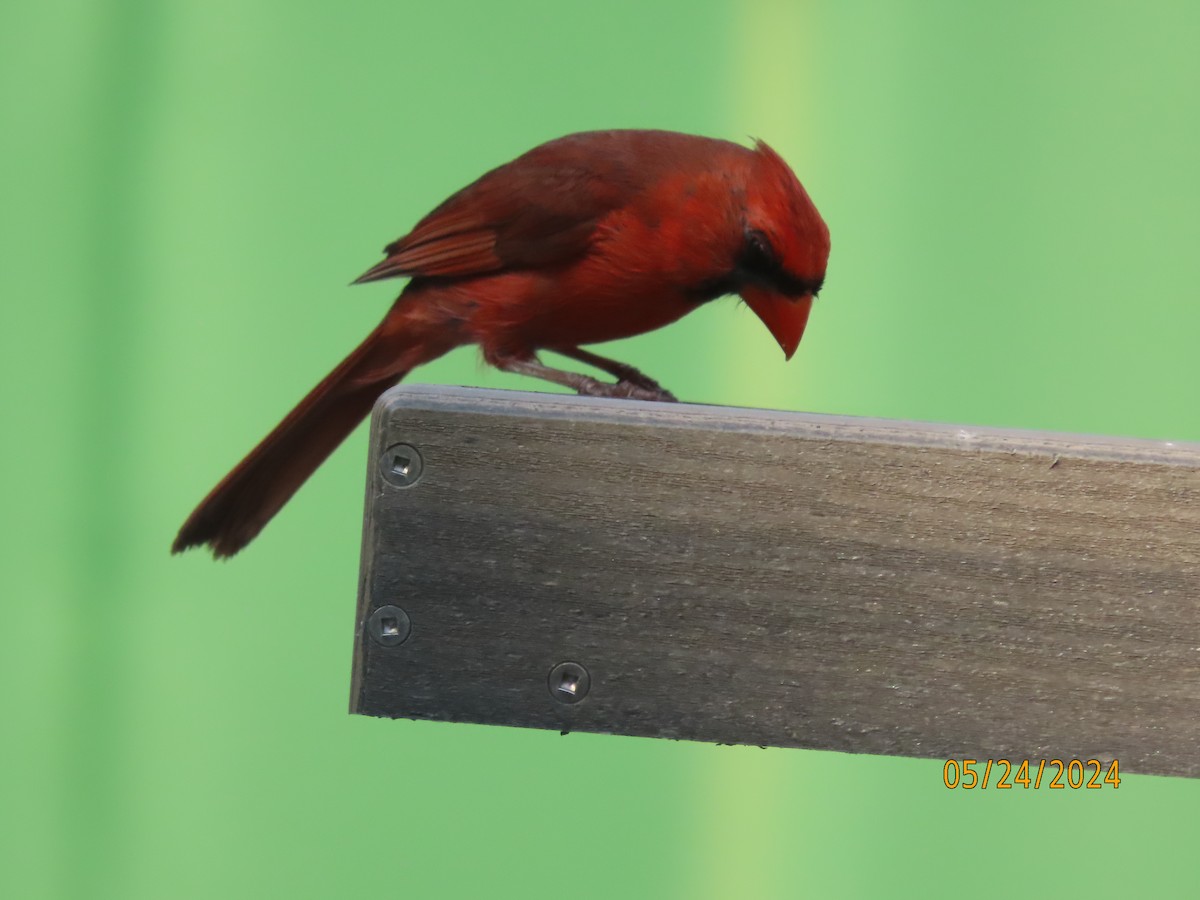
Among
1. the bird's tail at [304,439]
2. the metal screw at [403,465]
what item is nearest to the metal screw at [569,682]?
the metal screw at [403,465]

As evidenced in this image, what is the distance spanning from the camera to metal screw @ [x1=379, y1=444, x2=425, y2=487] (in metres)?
0.91

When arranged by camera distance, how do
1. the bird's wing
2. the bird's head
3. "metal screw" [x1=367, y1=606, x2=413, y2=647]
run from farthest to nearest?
1. the bird's wing
2. the bird's head
3. "metal screw" [x1=367, y1=606, x2=413, y2=647]

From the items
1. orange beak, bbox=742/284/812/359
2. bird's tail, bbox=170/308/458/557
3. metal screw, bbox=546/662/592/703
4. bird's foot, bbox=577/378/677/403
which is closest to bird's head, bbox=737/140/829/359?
orange beak, bbox=742/284/812/359

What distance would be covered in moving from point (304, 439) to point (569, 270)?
34 centimetres

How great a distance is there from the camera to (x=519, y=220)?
1.66 metres

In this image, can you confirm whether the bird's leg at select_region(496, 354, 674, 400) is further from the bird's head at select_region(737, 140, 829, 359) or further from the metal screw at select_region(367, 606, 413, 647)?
the metal screw at select_region(367, 606, 413, 647)

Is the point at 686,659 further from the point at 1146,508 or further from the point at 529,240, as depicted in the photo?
the point at 529,240

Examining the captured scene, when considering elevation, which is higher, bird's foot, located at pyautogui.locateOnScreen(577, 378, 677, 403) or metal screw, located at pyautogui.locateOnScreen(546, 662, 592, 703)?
bird's foot, located at pyautogui.locateOnScreen(577, 378, 677, 403)

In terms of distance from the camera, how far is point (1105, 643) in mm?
→ 942

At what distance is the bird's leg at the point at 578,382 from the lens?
1.51 metres

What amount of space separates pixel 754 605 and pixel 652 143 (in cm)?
86

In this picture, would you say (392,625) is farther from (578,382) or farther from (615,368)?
(615,368)

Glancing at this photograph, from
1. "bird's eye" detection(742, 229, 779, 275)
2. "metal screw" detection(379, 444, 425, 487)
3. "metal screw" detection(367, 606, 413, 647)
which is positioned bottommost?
"metal screw" detection(367, 606, 413, 647)

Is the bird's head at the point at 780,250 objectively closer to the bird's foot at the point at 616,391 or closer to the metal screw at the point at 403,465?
the bird's foot at the point at 616,391
